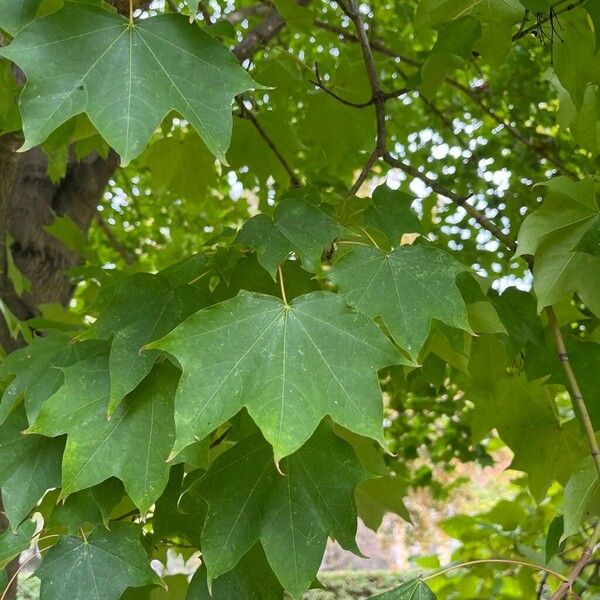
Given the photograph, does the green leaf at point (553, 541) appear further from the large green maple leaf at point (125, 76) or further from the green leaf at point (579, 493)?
the large green maple leaf at point (125, 76)

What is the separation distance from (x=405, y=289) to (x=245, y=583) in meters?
Answer: 0.46

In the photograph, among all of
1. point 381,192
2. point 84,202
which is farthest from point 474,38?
point 84,202

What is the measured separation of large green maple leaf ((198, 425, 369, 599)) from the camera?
1014 millimetres

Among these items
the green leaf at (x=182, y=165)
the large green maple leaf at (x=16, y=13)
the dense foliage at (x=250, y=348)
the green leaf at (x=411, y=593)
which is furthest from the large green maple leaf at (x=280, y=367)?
the green leaf at (x=182, y=165)

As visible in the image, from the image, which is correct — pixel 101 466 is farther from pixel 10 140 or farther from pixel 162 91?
pixel 10 140

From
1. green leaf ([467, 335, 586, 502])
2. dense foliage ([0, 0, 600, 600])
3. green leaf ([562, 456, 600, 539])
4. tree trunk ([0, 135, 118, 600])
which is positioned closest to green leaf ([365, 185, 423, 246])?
dense foliage ([0, 0, 600, 600])

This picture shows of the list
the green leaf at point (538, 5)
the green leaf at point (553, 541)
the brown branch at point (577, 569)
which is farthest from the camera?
the green leaf at point (553, 541)

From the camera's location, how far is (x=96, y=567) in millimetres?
1052

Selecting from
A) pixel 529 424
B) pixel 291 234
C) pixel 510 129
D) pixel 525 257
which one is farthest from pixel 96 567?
pixel 510 129

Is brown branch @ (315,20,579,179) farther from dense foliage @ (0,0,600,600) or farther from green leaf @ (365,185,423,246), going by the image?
green leaf @ (365,185,423,246)

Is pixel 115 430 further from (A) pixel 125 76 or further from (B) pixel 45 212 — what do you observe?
(B) pixel 45 212

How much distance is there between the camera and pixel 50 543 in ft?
4.01

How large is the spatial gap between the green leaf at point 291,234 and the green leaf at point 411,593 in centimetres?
42

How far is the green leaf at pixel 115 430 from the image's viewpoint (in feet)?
3.27
